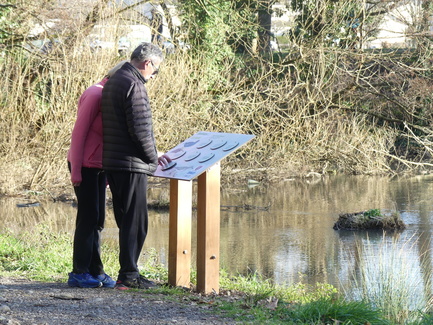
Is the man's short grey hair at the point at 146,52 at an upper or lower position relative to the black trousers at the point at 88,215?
upper

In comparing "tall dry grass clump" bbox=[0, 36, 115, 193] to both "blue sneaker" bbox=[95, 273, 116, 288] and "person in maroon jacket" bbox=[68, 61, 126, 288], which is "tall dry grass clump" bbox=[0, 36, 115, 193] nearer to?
"person in maroon jacket" bbox=[68, 61, 126, 288]

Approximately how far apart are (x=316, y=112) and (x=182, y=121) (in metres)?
4.27

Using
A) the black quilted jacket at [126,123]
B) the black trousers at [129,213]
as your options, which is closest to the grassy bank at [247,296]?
the black trousers at [129,213]

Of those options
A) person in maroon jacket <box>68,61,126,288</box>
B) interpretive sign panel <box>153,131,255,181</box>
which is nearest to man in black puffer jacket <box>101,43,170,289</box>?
person in maroon jacket <box>68,61,126,288</box>

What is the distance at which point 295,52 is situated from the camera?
19.8 m

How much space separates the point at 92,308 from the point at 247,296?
1.40 meters

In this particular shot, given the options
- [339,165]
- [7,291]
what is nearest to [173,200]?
[7,291]

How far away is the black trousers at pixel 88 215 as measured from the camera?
6.14 metres

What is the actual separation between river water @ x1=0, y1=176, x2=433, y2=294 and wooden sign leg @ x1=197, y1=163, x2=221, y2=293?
1.54 m

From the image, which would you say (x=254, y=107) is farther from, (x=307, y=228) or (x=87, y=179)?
(x=87, y=179)

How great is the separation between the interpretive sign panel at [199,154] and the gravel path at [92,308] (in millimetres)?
1023

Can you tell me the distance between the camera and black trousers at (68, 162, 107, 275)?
242 inches

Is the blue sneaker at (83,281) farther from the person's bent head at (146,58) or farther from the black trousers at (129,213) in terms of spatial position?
the person's bent head at (146,58)

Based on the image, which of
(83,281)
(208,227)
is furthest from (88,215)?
(208,227)
